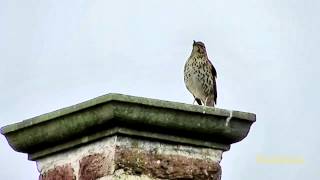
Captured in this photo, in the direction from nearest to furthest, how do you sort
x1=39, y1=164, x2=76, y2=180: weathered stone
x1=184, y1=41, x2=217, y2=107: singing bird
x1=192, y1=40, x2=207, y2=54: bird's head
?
x1=39, y1=164, x2=76, y2=180: weathered stone < x1=184, y1=41, x2=217, y2=107: singing bird < x1=192, y1=40, x2=207, y2=54: bird's head

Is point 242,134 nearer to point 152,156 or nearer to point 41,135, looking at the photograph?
point 152,156

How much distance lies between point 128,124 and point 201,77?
8.74 meters

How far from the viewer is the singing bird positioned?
488 inches

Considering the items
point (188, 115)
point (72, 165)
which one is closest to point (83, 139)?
point (72, 165)

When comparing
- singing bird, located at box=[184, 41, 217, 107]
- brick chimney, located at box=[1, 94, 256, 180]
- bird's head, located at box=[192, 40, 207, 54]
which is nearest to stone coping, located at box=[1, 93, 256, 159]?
brick chimney, located at box=[1, 94, 256, 180]

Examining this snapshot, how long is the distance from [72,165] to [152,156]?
1.12ft

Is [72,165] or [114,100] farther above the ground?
[114,100]

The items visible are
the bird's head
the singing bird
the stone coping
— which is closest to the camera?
the stone coping

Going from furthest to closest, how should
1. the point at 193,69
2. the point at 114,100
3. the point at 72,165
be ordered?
the point at 193,69 → the point at 72,165 → the point at 114,100

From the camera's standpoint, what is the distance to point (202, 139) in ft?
12.9

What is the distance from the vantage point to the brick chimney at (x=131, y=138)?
3736 millimetres

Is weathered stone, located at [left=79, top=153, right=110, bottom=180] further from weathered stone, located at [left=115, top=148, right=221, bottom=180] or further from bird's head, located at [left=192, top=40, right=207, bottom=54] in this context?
bird's head, located at [left=192, top=40, right=207, bottom=54]

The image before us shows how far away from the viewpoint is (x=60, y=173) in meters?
3.97

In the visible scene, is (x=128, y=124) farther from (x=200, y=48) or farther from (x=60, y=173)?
(x=200, y=48)
